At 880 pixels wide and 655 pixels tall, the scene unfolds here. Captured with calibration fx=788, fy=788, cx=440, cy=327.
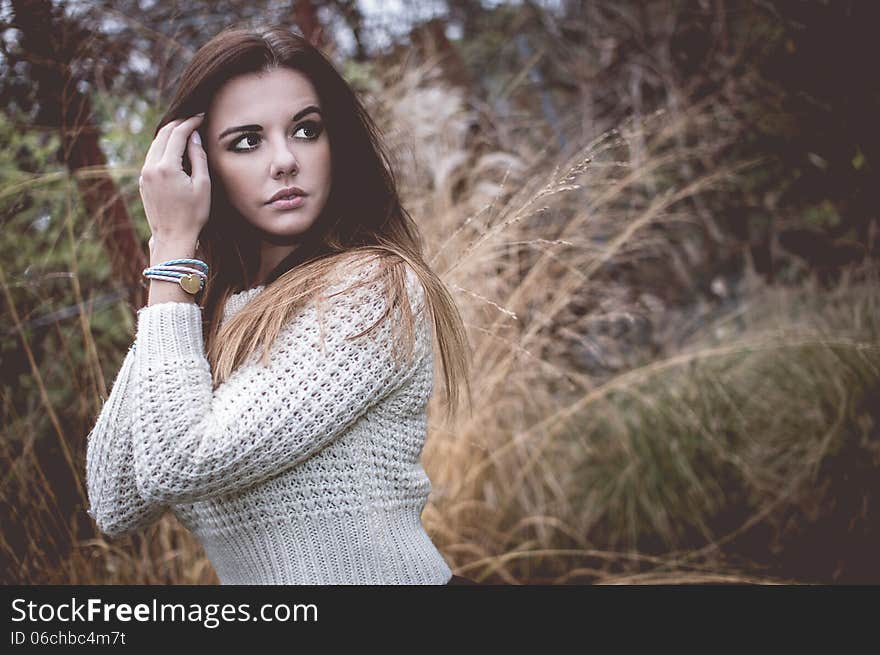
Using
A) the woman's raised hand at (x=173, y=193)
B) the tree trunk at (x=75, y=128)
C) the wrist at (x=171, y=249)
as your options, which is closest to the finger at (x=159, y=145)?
the woman's raised hand at (x=173, y=193)

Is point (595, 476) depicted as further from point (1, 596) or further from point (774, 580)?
point (1, 596)

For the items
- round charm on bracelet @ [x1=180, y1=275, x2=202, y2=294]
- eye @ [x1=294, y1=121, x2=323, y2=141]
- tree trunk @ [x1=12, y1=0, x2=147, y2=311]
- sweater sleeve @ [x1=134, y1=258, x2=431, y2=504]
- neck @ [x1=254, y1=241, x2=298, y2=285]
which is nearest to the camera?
sweater sleeve @ [x1=134, y1=258, x2=431, y2=504]

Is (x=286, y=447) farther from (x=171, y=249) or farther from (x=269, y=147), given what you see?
(x=269, y=147)

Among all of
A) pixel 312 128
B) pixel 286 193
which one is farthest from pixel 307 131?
pixel 286 193

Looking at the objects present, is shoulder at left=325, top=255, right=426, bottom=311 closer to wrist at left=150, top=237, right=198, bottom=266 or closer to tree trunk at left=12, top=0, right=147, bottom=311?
wrist at left=150, top=237, right=198, bottom=266

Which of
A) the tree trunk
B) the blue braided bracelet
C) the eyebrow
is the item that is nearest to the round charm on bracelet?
the blue braided bracelet

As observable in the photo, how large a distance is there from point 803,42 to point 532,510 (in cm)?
164

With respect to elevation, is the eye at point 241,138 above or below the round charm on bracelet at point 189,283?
above

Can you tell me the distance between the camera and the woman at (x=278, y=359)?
3.34 feet

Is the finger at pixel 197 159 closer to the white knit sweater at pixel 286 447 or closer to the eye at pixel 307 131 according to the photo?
the eye at pixel 307 131

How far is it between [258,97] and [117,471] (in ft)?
1.90

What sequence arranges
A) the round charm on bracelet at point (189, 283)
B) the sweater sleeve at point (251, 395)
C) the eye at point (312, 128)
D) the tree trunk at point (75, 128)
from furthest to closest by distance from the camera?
the tree trunk at point (75, 128), the eye at point (312, 128), the round charm on bracelet at point (189, 283), the sweater sleeve at point (251, 395)

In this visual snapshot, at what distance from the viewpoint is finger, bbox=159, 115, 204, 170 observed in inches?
45.0

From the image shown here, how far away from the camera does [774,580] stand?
93.0 inches
